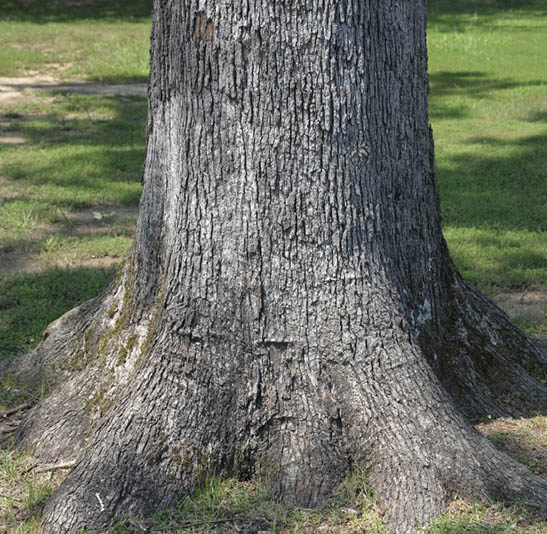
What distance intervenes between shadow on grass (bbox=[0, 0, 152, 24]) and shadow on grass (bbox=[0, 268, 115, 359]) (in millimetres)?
15316

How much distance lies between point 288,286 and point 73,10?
2060 cm

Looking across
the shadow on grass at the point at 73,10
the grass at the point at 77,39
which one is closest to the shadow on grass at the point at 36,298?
the grass at the point at 77,39

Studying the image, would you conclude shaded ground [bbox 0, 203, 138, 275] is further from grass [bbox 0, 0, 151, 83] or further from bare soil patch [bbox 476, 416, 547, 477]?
grass [bbox 0, 0, 151, 83]

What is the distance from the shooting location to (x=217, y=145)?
114 inches

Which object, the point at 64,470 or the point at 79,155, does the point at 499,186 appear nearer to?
the point at 79,155

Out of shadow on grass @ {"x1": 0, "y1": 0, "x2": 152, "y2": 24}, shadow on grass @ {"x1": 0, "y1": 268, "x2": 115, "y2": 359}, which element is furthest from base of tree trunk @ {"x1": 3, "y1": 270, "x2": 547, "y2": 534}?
shadow on grass @ {"x1": 0, "y1": 0, "x2": 152, "y2": 24}

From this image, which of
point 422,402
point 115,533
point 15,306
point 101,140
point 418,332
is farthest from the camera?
point 101,140

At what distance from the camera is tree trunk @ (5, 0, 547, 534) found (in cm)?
279

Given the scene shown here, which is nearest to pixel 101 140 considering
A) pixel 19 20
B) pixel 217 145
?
pixel 217 145

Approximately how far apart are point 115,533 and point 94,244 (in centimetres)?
363

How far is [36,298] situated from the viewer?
5.16m

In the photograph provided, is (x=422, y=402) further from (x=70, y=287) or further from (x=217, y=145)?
(x=70, y=287)

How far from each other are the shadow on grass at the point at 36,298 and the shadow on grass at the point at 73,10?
1532cm

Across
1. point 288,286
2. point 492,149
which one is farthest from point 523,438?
point 492,149
